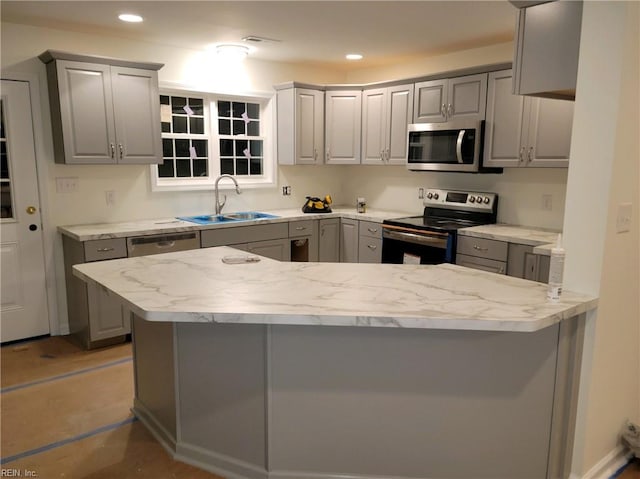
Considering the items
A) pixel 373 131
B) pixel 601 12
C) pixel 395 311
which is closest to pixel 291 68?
pixel 373 131

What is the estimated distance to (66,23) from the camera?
3.60 meters

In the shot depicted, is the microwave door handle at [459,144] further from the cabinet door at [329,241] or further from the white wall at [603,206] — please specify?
the white wall at [603,206]

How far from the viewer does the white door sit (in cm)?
366

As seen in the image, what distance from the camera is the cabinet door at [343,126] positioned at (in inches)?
196

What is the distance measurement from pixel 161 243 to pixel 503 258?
2638 millimetres

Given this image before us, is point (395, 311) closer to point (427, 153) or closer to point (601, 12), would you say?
point (601, 12)

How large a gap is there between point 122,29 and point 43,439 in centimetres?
292

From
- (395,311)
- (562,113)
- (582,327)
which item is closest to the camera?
(395,311)

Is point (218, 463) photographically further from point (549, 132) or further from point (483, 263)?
point (549, 132)

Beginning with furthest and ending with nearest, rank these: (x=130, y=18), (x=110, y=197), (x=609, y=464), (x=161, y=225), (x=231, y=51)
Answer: (x=231, y=51), (x=110, y=197), (x=161, y=225), (x=130, y=18), (x=609, y=464)

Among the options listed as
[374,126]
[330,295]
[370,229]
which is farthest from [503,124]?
[330,295]

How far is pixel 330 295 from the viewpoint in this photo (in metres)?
1.97

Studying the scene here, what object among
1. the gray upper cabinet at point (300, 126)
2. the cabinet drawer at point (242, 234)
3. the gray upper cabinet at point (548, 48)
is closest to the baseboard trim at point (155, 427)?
the cabinet drawer at point (242, 234)

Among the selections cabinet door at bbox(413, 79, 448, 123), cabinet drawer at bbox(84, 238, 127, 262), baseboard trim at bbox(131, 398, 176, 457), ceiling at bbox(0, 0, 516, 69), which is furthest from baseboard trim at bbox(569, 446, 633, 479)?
cabinet drawer at bbox(84, 238, 127, 262)
